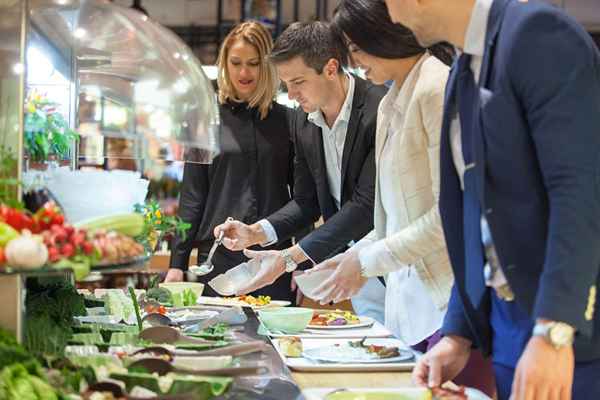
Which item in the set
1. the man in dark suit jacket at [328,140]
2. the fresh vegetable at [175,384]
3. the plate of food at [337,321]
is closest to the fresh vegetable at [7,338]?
the fresh vegetable at [175,384]

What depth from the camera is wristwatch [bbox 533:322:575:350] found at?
1.61 meters

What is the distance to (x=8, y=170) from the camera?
1.85m

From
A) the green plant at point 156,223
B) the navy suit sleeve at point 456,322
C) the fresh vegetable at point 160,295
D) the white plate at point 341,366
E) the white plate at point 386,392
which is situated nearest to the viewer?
the white plate at point 386,392

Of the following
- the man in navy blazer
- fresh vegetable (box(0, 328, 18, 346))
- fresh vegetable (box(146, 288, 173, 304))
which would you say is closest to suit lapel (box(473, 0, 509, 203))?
the man in navy blazer

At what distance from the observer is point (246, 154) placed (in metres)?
4.58

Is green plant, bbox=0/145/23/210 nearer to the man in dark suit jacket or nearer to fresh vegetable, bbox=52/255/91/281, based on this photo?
fresh vegetable, bbox=52/255/91/281

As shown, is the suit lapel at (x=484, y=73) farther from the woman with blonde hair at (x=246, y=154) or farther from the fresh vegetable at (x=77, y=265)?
the woman with blonde hair at (x=246, y=154)

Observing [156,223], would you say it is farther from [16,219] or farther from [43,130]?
[16,219]

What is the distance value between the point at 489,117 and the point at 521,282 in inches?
12.6

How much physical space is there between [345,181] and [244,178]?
0.94 metres

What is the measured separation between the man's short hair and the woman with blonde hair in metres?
0.72

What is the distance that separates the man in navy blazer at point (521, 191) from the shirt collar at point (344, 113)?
1.68m

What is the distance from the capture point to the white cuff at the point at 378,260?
2650mm

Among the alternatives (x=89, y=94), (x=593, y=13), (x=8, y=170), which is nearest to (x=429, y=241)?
(x=89, y=94)
